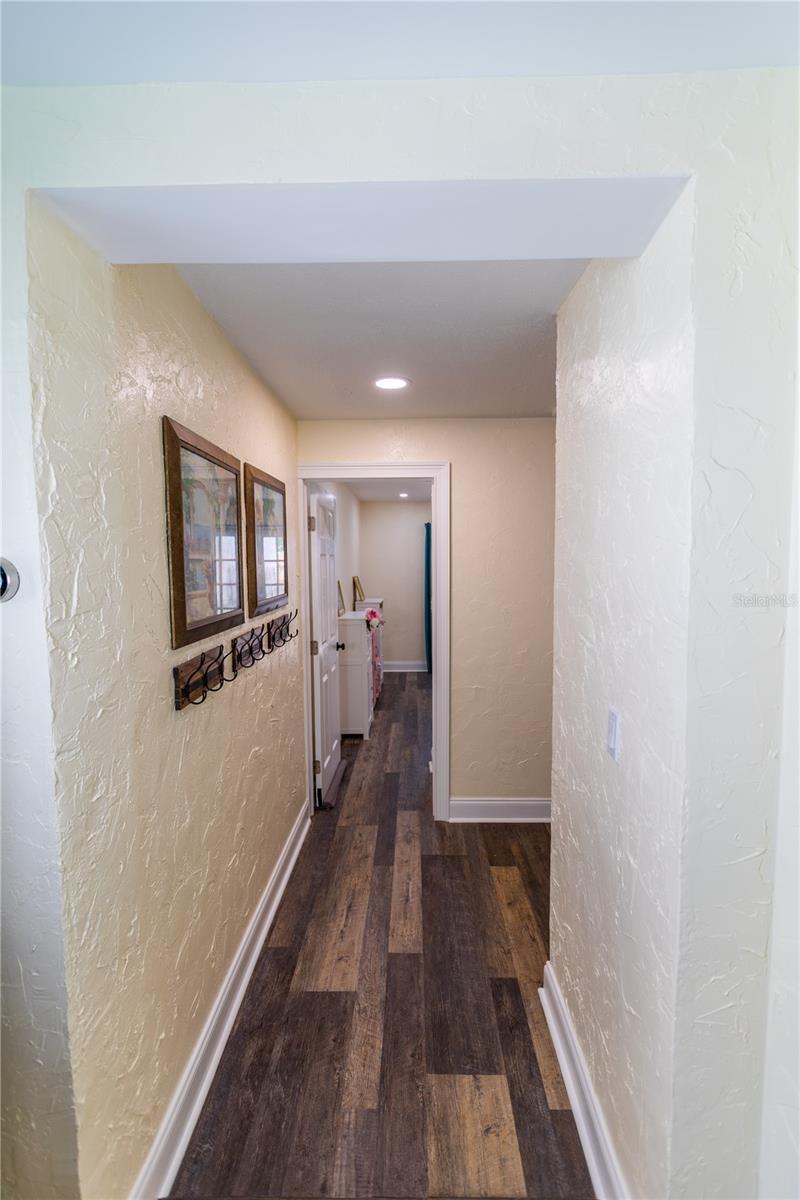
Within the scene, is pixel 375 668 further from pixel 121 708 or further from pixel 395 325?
pixel 121 708

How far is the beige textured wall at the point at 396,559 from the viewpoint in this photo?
6633 millimetres

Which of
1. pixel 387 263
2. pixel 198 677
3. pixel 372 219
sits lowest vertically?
pixel 198 677

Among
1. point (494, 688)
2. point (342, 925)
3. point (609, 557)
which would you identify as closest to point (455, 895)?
point (342, 925)

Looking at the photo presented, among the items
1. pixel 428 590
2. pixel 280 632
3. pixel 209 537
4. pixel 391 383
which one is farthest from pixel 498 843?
pixel 428 590

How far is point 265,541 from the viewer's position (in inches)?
83.2

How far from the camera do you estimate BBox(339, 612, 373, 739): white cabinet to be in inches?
163

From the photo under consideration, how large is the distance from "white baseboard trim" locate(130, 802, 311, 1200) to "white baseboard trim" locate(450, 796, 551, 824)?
3.89 ft

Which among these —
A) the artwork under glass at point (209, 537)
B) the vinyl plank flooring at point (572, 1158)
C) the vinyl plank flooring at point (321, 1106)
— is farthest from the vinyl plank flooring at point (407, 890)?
the artwork under glass at point (209, 537)

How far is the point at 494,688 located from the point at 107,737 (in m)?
2.18

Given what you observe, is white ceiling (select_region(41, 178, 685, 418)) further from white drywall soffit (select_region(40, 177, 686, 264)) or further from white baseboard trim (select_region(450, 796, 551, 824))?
white baseboard trim (select_region(450, 796, 551, 824))

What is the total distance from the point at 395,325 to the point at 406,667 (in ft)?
17.9

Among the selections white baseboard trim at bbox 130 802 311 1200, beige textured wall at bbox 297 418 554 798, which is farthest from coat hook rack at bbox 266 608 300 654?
white baseboard trim at bbox 130 802 311 1200

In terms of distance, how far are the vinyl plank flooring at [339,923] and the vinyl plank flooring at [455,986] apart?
28cm

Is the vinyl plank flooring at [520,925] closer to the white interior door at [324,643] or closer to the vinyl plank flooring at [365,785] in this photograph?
the vinyl plank flooring at [365,785]
